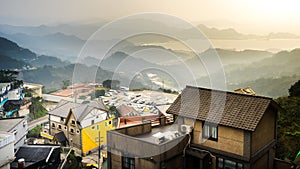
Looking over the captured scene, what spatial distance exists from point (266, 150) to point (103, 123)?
835 centimetres

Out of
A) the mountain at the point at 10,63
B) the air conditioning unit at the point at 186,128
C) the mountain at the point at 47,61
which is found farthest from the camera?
the mountain at the point at 10,63

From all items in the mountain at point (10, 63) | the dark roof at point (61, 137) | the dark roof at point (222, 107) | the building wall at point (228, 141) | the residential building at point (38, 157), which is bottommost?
the dark roof at point (61, 137)

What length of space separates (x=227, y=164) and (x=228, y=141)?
18.4 inches

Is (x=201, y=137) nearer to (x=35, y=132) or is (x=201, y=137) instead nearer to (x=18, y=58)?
(x=35, y=132)

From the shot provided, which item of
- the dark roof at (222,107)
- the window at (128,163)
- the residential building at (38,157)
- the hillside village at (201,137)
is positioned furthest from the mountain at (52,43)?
the window at (128,163)

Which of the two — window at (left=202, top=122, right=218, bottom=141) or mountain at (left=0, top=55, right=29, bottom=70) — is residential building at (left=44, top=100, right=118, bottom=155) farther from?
mountain at (left=0, top=55, right=29, bottom=70)

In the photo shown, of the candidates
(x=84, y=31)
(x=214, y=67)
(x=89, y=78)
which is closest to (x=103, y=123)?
(x=89, y=78)

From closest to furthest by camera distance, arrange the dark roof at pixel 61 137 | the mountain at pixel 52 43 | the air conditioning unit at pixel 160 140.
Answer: the air conditioning unit at pixel 160 140, the dark roof at pixel 61 137, the mountain at pixel 52 43

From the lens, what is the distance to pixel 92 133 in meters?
13.1

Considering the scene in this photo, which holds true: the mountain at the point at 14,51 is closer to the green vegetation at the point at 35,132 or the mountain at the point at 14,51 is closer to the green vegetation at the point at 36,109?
the green vegetation at the point at 36,109

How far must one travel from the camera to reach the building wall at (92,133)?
42.1 feet

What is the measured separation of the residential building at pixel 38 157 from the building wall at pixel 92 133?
111 inches

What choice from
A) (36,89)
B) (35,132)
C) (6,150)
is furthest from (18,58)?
(6,150)

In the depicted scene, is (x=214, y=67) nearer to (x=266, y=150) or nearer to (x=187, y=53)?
(x=187, y=53)
